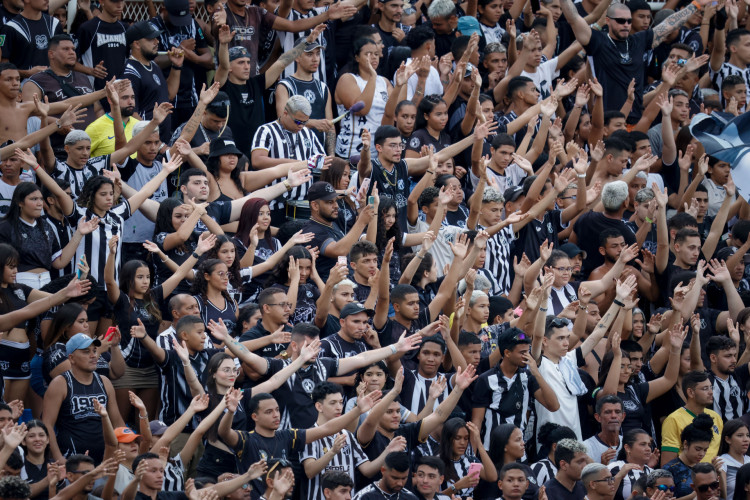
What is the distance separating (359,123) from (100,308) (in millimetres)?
4033

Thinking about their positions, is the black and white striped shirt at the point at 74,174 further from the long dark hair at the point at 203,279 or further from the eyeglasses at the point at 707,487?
the eyeglasses at the point at 707,487

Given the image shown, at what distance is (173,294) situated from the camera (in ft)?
38.2

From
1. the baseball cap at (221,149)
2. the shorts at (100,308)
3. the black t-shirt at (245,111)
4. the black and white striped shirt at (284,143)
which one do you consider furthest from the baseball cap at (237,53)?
the shorts at (100,308)

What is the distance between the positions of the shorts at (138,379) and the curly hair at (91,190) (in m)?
1.44

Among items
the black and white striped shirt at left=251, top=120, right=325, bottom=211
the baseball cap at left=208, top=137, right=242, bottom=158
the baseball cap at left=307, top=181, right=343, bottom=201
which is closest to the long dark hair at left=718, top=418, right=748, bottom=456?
the baseball cap at left=307, top=181, right=343, bottom=201

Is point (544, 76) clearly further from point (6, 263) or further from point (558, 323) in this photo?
point (6, 263)

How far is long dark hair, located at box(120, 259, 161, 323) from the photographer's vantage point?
1129 cm

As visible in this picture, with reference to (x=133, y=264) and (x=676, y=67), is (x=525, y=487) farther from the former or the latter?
(x=676, y=67)

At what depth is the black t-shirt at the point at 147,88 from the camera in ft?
45.4

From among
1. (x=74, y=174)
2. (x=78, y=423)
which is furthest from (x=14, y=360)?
(x=74, y=174)

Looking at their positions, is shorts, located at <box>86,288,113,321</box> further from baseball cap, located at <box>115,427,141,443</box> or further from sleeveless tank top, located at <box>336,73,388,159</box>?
sleeveless tank top, located at <box>336,73,388,159</box>

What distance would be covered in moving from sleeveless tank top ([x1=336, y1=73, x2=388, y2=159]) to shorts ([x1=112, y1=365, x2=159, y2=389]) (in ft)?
12.9

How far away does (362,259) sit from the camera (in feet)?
39.7

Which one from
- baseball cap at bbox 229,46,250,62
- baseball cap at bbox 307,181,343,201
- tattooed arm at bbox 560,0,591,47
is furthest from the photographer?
tattooed arm at bbox 560,0,591,47
